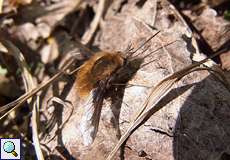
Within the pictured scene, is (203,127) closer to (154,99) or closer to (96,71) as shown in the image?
(154,99)

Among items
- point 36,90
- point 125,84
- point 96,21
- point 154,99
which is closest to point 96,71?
point 125,84

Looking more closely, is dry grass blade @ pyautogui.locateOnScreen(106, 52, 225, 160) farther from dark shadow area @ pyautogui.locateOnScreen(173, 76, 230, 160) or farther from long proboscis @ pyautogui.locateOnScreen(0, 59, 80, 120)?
long proboscis @ pyautogui.locateOnScreen(0, 59, 80, 120)

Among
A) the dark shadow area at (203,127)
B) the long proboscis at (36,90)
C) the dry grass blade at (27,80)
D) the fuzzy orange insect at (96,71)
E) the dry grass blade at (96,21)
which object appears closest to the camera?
the dark shadow area at (203,127)

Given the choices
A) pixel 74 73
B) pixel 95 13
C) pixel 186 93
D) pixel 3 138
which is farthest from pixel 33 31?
pixel 186 93

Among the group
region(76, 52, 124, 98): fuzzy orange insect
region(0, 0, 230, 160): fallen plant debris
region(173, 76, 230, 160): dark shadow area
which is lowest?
region(173, 76, 230, 160): dark shadow area

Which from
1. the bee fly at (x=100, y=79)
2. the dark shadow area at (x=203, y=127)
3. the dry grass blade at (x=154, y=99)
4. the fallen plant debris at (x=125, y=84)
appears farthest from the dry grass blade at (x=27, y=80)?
the dark shadow area at (x=203, y=127)

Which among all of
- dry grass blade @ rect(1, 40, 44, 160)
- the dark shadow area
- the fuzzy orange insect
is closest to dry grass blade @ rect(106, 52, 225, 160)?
the dark shadow area

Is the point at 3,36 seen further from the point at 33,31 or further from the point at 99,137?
the point at 99,137

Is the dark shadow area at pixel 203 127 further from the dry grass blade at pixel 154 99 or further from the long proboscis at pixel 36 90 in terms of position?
the long proboscis at pixel 36 90
